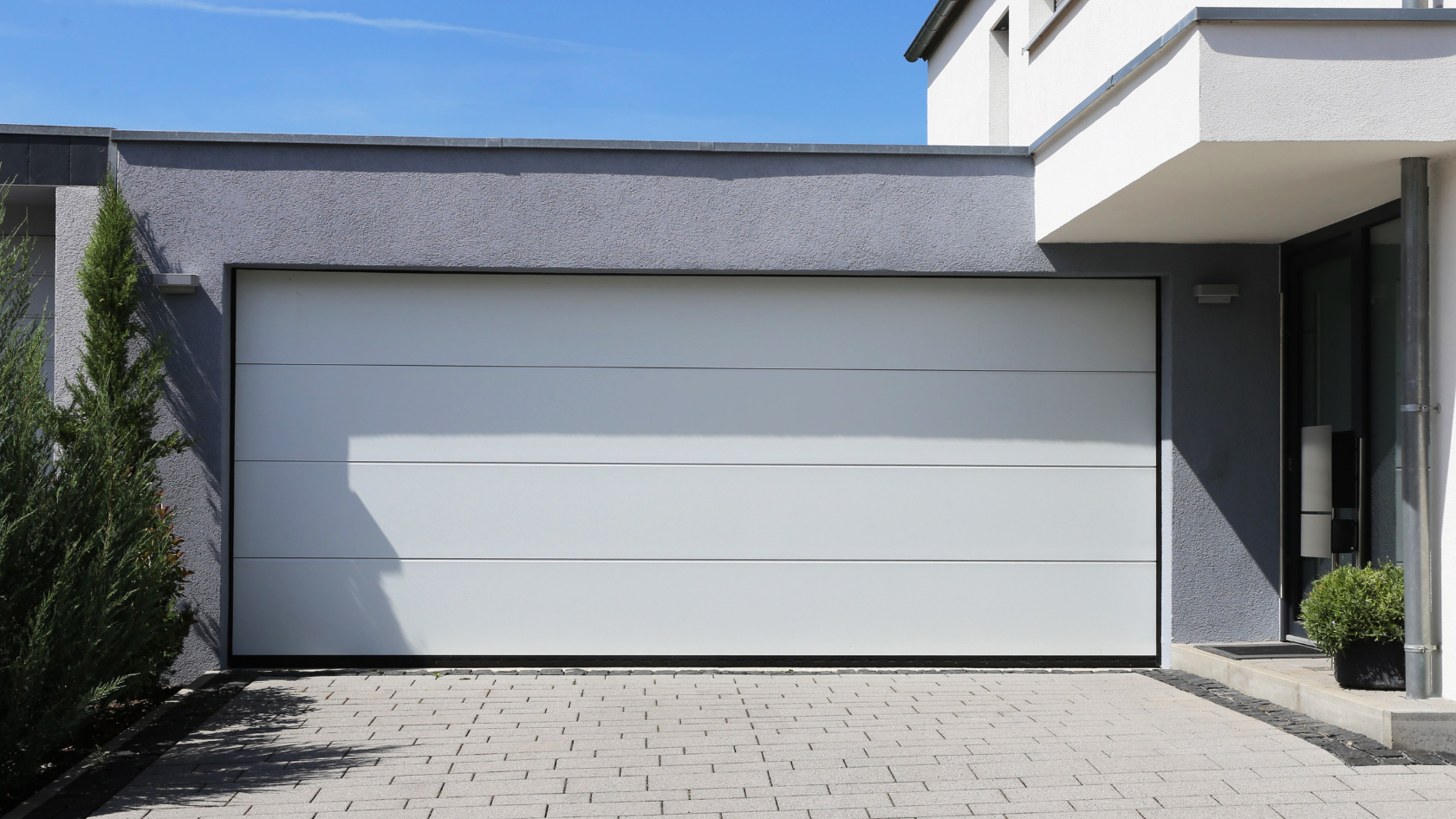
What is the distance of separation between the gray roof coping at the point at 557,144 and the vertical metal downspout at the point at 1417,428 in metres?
2.13

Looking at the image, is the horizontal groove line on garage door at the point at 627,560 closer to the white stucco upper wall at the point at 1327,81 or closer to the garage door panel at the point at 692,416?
the garage door panel at the point at 692,416

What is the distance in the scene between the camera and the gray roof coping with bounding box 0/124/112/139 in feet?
20.5

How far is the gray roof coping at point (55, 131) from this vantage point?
6262mm

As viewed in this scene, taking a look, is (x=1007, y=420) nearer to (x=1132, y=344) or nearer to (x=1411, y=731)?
(x=1132, y=344)

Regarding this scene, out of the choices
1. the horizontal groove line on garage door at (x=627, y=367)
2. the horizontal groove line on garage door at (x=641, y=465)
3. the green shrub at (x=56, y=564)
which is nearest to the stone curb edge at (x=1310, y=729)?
the horizontal groove line on garage door at (x=641, y=465)

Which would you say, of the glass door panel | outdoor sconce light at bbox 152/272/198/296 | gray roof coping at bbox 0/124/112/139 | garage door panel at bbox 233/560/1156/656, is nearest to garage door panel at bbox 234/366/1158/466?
outdoor sconce light at bbox 152/272/198/296

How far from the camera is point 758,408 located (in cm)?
661

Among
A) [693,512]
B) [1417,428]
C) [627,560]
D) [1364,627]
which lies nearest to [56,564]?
[627,560]

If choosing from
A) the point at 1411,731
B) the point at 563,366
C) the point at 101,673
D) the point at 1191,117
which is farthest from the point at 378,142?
the point at 1411,731

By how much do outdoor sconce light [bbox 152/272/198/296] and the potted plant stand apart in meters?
6.00

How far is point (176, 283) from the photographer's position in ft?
20.4

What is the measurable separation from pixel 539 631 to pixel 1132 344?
387 cm

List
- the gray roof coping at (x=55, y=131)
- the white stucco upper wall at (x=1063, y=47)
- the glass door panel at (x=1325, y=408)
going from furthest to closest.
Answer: the gray roof coping at (x=55, y=131) → the glass door panel at (x=1325, y=408) → the white stucco upper wall at (x=1063, y=47)

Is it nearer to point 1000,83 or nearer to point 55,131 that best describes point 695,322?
point 55,131
